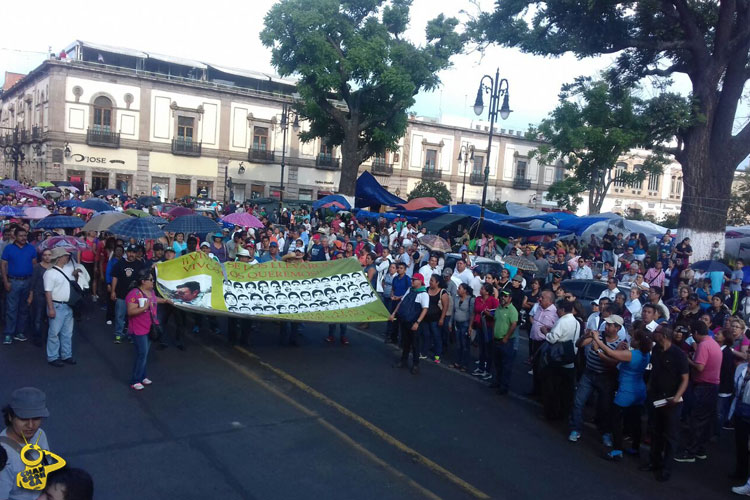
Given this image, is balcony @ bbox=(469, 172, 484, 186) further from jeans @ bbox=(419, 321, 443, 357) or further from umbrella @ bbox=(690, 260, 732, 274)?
jeans @ bbox=(419, 321, 443, 357)

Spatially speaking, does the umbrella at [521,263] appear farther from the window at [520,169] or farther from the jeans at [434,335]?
the window at [520,169]

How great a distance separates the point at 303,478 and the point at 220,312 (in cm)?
452

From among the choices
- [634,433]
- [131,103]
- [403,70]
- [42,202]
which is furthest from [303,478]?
[131,103]

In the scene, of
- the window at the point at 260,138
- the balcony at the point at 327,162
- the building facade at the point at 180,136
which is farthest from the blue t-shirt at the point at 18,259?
the balcony at the point at 327,162

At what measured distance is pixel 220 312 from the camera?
10.1 metres

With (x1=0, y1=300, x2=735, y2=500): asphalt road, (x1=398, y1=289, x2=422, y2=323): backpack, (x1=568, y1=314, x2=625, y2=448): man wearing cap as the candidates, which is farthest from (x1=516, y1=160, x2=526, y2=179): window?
(x1=568, y1=314, x2=625, y2=448): man wearing cap

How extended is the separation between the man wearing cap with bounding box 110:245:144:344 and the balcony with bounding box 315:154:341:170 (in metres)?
40.0

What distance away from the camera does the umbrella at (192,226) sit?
1427 cm

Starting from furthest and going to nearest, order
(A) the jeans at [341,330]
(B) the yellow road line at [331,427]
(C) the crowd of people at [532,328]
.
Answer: (A) the jeans at [341,330]
(C) the crowd of people at [532,328]
(B) the yellow road line at [331,427]

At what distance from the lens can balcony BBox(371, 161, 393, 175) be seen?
2032 inches

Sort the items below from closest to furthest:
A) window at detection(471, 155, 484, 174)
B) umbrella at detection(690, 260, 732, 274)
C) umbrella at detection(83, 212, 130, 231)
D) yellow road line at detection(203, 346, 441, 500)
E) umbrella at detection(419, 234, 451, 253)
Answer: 1. yellow road line at detection(203, 346, 441, 500)
2. umbrella at detection(83, 212, 130, 231)
3. umbrella at detection(690, 260, 732, 274)
4. umbrella at detection(419, 234, 451, 253)
5. window at detection(471, 155, 484, 174)

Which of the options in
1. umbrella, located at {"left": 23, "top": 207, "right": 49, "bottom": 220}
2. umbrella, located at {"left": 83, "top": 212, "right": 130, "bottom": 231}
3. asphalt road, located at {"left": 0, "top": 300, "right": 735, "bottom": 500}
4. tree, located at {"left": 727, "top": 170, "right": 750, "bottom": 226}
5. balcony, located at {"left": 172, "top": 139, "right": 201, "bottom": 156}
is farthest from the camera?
balcony, located at {"left": 172, "top": 139, "right": 201, "bottom": 156}

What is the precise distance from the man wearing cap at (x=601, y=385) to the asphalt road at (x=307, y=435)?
27cm

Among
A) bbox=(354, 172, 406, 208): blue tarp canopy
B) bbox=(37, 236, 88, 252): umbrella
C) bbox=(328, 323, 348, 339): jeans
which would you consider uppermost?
bbox=(354, 172, 406, 208): blue tarp canopy
